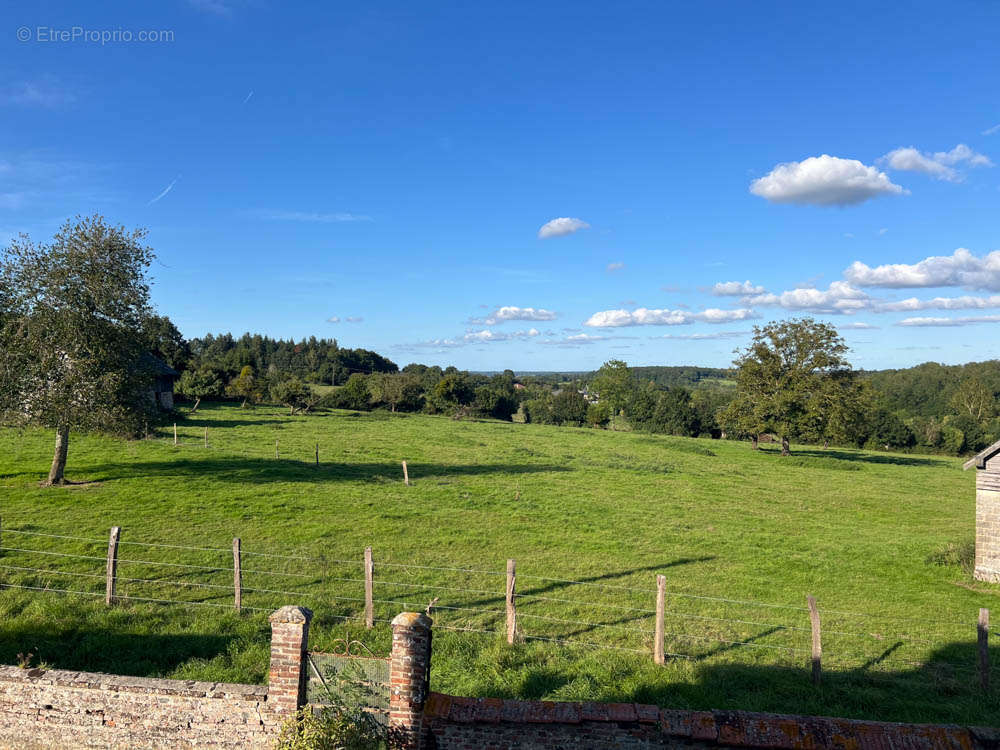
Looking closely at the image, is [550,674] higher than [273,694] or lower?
lower

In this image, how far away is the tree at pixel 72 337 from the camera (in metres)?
20.5

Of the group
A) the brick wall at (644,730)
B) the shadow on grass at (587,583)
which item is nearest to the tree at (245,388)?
the shadow on grass at (587,583)

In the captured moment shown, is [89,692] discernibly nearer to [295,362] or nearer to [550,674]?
[550,674]

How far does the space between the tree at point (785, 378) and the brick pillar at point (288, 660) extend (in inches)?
1919

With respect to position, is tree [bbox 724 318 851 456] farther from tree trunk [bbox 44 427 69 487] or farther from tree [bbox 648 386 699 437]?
tree trunk [bbox 44 427 69 487]

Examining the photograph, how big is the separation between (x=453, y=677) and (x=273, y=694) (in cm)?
320

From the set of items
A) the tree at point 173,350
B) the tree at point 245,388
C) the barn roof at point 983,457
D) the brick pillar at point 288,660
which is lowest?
the brick pillar at point 288,660

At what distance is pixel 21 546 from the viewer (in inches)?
581

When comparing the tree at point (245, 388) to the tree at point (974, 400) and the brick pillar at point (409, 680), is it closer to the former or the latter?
the brick pillar at point (409, 680)

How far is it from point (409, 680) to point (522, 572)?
30.4 feet

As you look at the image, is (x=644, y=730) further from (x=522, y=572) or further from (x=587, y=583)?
(x=522, y=572)

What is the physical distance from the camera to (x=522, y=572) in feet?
50.2

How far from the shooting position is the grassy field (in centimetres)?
963

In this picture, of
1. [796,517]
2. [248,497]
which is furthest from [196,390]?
[796,517]
